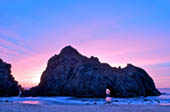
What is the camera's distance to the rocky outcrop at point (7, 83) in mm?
64188

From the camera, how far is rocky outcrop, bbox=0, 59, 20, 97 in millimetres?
64188

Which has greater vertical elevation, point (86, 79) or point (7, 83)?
point (86, 79)

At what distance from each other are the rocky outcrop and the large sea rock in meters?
5.46

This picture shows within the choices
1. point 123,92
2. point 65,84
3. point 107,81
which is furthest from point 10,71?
point 123,92

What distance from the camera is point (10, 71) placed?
69.4m

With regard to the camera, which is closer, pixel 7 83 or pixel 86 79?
pixel 86 79

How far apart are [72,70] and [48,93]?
9.78 metres

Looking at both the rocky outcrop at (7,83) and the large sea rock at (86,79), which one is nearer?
the rocky outcrop at (7,83)

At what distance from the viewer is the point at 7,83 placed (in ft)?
214

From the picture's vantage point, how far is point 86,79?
6519cm

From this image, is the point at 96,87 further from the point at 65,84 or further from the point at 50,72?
the point at 50,72

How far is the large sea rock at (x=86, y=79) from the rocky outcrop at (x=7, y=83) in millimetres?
5459

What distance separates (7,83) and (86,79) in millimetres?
21540

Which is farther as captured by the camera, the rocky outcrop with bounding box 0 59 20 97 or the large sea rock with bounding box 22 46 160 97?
the large sea rock with bounding box 22 46 160 97
